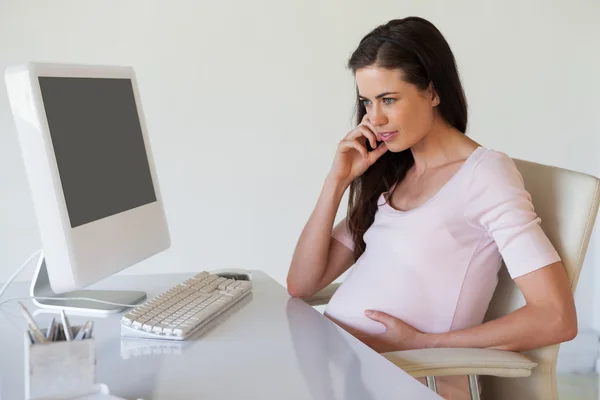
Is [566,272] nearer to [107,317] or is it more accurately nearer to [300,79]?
[107,317]

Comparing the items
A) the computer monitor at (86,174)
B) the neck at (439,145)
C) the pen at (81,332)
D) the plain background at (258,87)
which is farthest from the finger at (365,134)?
the plain background at (258,87)

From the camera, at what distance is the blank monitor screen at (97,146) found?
1427 millimetres

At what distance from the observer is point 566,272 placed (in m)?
1.49

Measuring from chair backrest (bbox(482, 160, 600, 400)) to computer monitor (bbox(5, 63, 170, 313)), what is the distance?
0.83 metres

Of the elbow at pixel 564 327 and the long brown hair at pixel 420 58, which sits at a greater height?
the long brown hair at pixel 420 58

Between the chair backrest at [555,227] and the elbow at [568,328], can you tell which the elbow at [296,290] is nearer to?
the chair backrest at [555,227]

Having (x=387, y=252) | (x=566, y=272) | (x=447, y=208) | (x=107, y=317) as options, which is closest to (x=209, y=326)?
(x=107, y=317)

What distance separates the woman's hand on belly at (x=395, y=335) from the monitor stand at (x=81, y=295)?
1.72ft

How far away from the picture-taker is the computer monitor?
1.38m

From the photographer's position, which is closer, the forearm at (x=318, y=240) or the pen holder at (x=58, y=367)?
the pen holder at (x=58, y=367)

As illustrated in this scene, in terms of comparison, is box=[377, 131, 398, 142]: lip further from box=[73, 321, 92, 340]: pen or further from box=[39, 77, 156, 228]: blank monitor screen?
box=[73, 321, 92, 340]: pen

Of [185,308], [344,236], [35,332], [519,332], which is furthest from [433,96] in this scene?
[35,332]

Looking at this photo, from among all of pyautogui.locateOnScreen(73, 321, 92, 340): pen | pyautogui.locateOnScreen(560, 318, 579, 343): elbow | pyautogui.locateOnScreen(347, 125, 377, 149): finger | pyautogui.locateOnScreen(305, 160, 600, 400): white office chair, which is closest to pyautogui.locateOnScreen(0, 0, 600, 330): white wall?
pyautogui.locateOnScreen(347, 125, 377, 149): finger

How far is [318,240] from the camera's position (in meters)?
1.89
